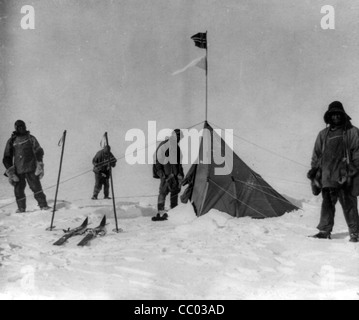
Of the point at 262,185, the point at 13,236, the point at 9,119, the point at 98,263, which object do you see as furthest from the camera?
the point at 9,119

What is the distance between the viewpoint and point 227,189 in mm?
6535

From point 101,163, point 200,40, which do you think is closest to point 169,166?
point 200,40

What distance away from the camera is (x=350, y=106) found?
1080 cm

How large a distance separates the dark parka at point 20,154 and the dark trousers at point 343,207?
5.52 metres

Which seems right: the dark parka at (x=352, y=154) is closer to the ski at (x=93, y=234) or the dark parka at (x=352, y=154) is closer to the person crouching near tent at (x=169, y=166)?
the person crouching near tent at (x=169, y=166)

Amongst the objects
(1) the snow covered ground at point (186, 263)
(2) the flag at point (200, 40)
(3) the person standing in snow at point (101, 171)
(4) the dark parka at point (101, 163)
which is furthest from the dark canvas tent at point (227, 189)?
(3) the person standing in snow at point (101, 171)

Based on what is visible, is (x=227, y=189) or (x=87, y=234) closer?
(x=87, y=234)

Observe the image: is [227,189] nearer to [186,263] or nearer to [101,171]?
[186,263]

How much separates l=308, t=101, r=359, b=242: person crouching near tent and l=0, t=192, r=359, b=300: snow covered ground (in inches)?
12.1

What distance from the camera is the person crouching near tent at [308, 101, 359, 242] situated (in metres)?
4.67

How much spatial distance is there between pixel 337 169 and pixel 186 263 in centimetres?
228

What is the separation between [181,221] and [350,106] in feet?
23.5
